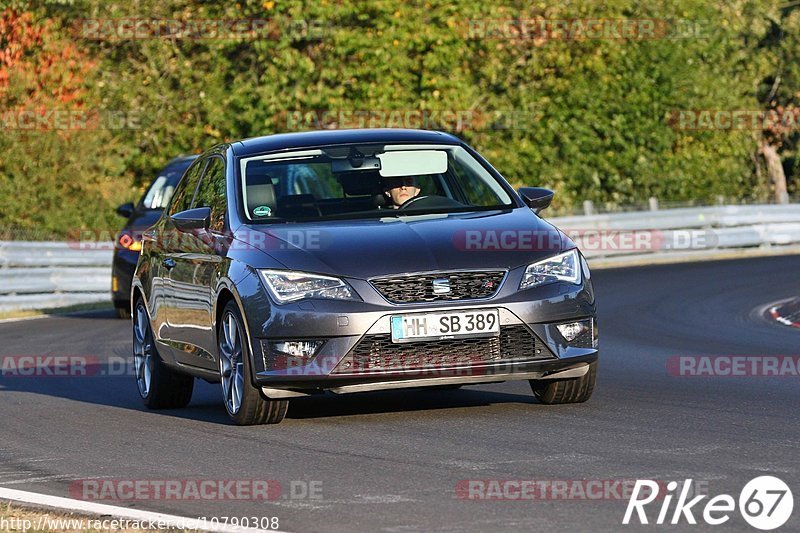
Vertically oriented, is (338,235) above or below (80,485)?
above

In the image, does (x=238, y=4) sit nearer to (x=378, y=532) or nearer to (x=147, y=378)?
(x=147, y=378)

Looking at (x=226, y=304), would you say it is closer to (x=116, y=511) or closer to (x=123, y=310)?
(x=116, y=511)

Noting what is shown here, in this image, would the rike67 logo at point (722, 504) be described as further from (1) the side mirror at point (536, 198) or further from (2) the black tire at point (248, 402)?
(1) the side mirror at point (536, 198)

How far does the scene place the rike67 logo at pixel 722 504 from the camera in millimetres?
6203

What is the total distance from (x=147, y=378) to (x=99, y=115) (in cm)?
2417

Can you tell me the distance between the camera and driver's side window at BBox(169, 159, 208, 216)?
11.5 metres

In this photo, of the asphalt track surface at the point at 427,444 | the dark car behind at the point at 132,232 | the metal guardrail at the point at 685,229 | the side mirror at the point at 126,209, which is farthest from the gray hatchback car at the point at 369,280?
the metal guardrail at the point at 685,229

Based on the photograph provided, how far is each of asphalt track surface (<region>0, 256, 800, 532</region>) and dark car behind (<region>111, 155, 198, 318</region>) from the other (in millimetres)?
6620

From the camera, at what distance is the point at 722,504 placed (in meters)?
6.48

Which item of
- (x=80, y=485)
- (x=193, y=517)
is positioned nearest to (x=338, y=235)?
(x=80, y=485)

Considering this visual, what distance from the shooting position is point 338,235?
31.1 feet

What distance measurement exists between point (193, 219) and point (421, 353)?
1962 mm

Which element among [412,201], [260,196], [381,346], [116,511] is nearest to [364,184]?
[412,201]

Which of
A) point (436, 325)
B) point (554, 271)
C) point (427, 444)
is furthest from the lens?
point (554, 271)
